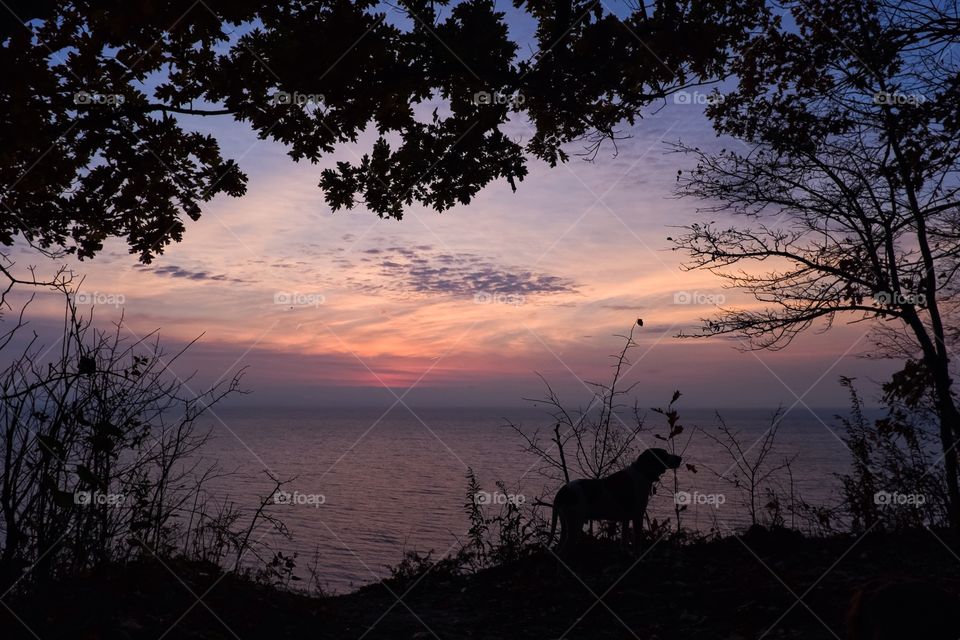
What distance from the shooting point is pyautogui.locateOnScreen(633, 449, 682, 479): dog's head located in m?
8.62

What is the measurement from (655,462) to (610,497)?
81cm

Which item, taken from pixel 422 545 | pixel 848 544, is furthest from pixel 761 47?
pixel 422 545

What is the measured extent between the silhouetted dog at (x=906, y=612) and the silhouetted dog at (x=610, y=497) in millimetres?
4796

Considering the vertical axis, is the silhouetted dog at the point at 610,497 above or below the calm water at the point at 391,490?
above

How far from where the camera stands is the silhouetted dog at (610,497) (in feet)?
27.4

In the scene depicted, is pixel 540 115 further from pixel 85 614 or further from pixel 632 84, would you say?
pixel 85 614

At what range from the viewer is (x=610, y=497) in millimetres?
8484

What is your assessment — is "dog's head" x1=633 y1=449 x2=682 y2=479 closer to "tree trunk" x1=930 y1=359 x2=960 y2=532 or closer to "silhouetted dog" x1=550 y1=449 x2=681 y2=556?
"silhouetted dog" x1=550 y1=449 x2=681 y2=556

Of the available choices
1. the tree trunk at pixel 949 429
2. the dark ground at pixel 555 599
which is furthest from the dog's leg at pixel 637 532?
the tree trunk at pixel 949 429

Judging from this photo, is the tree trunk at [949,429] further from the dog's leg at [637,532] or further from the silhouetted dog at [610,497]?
the dog's leg at [637,532]

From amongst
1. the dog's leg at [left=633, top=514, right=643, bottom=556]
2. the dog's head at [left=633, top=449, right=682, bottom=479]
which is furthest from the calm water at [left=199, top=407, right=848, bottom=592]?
the dog's head at [left=633, top=449, right=682, bottom=479]

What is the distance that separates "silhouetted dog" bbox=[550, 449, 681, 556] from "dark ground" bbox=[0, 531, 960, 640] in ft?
2.00

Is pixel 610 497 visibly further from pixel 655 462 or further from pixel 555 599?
pixel 555 599

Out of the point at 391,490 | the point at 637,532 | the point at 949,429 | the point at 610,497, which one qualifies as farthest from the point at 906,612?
the point at 391,490
